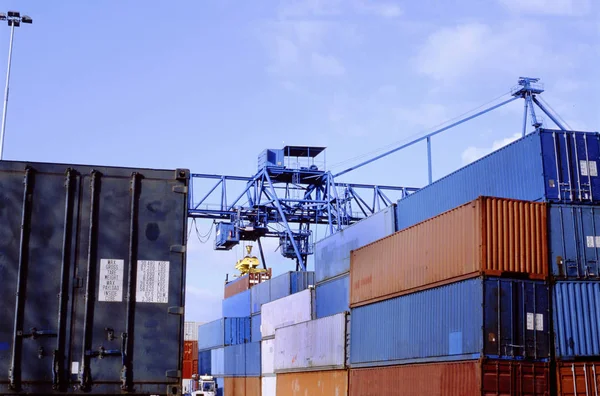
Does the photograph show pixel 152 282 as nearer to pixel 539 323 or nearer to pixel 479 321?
pixel 479 321

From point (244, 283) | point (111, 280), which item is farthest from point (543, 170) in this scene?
point (244, 283)

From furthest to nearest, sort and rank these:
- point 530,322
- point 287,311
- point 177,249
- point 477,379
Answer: point 287,311, point 530,322, point 477,379, point 177,249

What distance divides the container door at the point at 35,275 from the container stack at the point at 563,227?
13157 mm

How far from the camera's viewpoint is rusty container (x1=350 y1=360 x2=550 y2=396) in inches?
785

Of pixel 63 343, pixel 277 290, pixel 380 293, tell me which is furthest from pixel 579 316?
pixel 277 290

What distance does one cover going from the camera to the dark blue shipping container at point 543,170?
22.8m

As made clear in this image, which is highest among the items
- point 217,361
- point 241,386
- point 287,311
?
point 287,311

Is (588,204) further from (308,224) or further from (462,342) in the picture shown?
(308,224)

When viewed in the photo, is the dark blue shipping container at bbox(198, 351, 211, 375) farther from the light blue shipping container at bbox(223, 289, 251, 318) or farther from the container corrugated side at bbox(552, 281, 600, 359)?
the container corrugated side at bbox(552, 281, 600, 359)

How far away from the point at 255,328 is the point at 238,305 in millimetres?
5030

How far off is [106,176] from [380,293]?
17.1 metres

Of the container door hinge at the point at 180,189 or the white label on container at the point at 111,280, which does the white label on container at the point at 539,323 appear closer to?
the container door hinge at the point at 180,189

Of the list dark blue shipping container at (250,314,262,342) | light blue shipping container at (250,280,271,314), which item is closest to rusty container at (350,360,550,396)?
light blue shipping container at (250,280,271,314)

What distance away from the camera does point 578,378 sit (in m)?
20.4
